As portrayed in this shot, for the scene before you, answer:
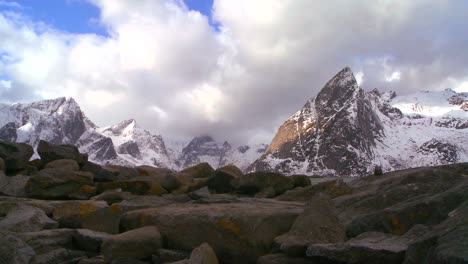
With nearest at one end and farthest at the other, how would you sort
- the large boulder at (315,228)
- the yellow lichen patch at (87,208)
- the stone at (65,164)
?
the large boulder at (315,228) < the yellow lichen patch at (87,208) < the stone at (65,164)

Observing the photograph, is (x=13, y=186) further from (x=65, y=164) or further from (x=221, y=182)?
(x=221, y=182)

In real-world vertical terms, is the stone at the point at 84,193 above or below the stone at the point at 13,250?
above

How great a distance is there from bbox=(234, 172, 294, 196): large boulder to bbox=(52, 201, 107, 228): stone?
618 centimetres

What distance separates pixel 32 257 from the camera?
796 centimetres

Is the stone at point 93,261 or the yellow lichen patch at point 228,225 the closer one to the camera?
the stone at point 93,261

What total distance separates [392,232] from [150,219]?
5.04 meters

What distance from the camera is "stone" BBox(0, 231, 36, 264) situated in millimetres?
7438

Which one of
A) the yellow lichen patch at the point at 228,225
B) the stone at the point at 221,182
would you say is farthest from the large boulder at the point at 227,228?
the stone at the point at 221,182

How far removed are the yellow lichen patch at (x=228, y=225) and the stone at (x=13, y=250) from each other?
11.1ft

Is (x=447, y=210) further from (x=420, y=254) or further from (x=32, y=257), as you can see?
(x=32, y=257)

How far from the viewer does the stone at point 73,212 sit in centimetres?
1065

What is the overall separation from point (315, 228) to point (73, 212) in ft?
19.8

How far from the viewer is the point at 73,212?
1129 centimetres

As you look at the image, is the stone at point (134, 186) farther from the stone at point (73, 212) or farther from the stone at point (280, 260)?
the stone at point (280, 260)
